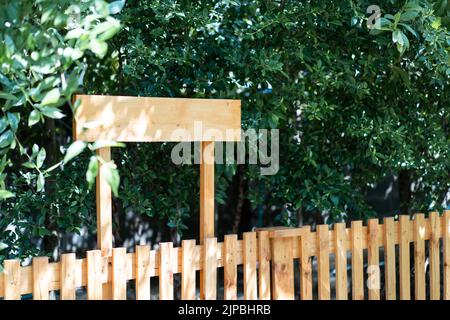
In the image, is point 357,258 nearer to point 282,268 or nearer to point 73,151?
point 282,268

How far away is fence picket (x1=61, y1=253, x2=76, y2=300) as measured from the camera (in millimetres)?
3035

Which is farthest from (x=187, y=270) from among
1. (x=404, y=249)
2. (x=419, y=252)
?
(x=419, y=252)

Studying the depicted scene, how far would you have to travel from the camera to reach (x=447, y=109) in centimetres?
477

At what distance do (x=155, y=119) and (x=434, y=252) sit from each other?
6.96 feet

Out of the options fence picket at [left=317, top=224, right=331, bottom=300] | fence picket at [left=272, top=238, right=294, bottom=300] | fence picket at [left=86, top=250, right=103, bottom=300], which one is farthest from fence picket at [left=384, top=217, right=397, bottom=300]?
fence picket at [left=86, top=250, right=103, bottom=300]

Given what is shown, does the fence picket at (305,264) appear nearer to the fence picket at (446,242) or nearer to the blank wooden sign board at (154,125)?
the blank wooden sign board at (154,125)

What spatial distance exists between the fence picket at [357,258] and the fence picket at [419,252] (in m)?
0.45

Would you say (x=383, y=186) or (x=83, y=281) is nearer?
(x=83, y=281)

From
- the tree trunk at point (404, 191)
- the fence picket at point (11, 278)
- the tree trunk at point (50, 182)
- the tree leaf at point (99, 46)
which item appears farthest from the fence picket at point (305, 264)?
the tree trunk at point (404, 191)

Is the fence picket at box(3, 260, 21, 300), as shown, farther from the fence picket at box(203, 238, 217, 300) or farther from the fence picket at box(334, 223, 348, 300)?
the fence picket at box(334, 223, 348, 300)

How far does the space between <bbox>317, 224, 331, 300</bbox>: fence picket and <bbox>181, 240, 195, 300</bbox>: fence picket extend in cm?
80

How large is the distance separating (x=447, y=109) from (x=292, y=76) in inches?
44.0
